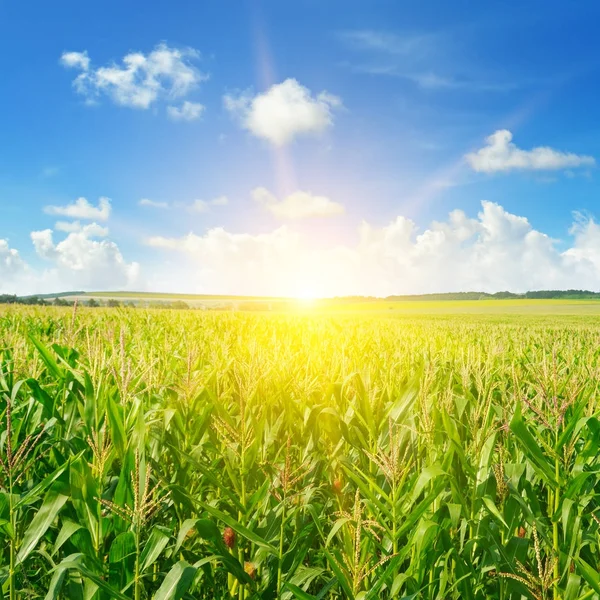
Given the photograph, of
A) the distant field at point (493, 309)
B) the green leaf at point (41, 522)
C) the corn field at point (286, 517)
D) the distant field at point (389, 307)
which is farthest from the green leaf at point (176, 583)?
the distant field at point (493, 309)

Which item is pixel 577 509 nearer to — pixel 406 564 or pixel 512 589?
pixel 512 589

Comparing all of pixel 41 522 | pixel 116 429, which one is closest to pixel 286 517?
pixel 116 429

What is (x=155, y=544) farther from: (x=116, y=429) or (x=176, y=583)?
(x=116, y=429)

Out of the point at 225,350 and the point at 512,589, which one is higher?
the point at 225,350

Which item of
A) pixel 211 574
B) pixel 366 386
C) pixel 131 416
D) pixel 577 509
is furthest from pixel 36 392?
pixel 577 509

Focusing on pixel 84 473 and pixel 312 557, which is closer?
pixel 84 473

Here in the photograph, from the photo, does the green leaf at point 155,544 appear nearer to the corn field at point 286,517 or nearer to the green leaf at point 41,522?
the corn field at point 286,517

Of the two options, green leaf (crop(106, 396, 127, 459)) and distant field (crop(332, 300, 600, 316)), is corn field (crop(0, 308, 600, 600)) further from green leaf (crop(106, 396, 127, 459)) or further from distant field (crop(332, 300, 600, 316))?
distant field (crop(332, 300, 600, 316))

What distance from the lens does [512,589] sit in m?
1.65

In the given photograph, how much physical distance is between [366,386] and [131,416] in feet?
5.87

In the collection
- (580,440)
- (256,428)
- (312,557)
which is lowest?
(312,557)

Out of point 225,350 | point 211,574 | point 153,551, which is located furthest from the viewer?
point 225,350

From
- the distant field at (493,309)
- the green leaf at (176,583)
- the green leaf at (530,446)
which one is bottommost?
the distant field at (493,309)

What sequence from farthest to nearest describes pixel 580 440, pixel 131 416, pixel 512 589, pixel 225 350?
pixel 225 350 < pixel 580 440 < pixel 131 416 < pixel 512 589
